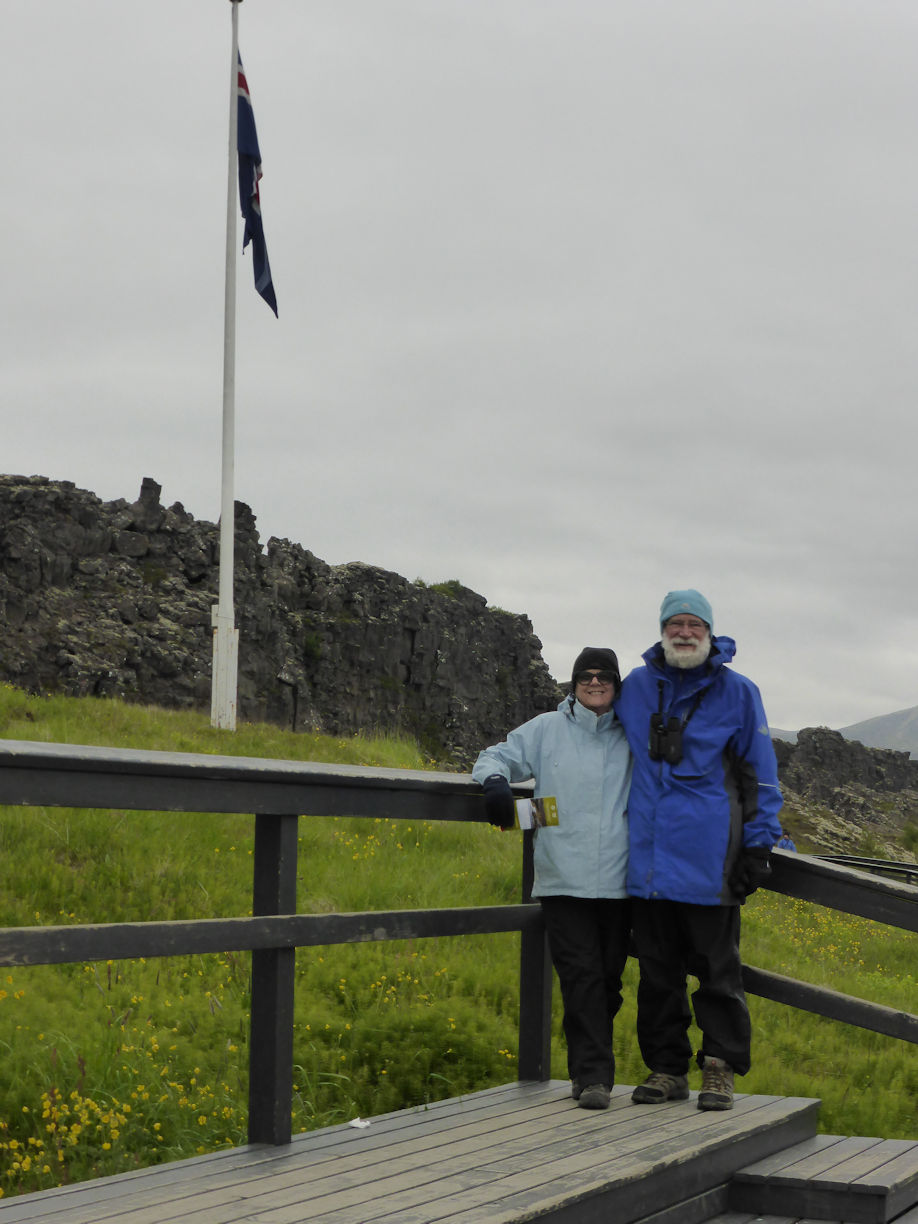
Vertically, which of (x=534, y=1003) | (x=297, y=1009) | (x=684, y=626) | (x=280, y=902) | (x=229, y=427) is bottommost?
(x=297, y=1009)

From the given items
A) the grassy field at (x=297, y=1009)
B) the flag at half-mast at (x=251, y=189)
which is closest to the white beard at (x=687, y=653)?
the grassy field at (x=297, y=1009)

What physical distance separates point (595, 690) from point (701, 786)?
0.54 m

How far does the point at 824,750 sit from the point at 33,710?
123m

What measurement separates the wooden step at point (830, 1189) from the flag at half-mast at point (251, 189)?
1676cm

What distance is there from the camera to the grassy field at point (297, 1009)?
4.88 metres

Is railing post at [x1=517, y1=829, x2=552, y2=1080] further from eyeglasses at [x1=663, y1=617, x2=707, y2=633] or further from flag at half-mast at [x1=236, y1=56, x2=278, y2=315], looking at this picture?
flag at half-mast at [x1=236, y1=56, x2=278, y2=315]

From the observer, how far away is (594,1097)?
403cm

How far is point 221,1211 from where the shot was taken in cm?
276

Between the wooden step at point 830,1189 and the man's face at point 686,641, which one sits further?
the man's face at point 686,641

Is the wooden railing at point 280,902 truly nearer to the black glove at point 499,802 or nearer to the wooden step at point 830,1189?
the black glove at point 499,802

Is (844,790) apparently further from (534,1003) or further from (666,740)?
(666,740)

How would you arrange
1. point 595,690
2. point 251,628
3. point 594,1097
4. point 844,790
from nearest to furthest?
point 594,1097 → point 595,690 → point 251,628 → point 844,790

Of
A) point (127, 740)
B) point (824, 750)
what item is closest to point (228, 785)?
point (127, 740)

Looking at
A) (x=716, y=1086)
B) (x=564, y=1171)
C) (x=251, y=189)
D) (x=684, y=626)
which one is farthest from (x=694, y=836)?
(x=251, y=189)
